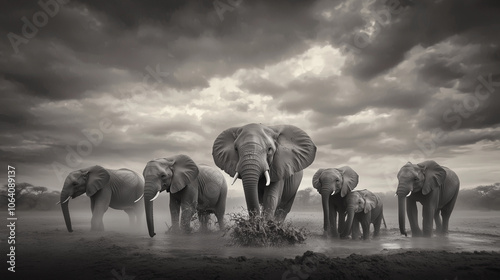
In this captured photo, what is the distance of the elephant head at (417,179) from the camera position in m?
19.2

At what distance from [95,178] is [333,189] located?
518 inches

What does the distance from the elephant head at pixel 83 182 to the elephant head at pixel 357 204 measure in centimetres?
1350

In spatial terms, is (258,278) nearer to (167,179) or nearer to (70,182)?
(167,179)

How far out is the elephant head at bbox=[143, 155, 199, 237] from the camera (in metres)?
15.7

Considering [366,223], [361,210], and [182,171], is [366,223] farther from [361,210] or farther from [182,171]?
→ [182,171]

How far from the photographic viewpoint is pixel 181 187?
16.9m

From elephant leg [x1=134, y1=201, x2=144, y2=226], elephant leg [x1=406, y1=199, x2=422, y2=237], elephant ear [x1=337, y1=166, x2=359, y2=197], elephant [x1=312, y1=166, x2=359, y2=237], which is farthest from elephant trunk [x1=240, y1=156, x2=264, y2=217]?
elephant leg [x1=134, y1=201, x2=144, y2=226]

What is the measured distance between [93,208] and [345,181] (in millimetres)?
14524

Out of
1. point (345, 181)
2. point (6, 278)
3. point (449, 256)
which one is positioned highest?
point (345, 181)

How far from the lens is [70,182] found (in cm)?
1955

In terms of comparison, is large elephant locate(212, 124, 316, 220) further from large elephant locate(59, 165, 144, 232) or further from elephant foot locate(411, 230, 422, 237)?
elephant foot locate(411, 230, 422, 237)

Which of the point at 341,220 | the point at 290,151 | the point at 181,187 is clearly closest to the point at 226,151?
the point at 290,151

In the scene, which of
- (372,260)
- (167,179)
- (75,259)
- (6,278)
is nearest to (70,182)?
(167,179)

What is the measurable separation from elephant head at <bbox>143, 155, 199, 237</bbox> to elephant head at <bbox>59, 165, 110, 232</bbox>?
214 inches
